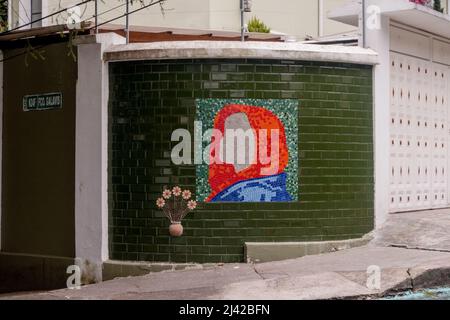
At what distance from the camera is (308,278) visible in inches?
323

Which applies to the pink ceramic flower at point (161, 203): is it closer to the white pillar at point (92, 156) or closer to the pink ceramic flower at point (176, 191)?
the pink ceramic flower at point (176, 191)

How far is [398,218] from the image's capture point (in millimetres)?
11180

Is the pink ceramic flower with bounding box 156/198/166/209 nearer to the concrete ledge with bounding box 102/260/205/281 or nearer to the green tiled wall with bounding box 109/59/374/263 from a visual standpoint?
the green tiled wall with bounding box 109/59/374/263

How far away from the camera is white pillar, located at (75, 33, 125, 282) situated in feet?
32.5

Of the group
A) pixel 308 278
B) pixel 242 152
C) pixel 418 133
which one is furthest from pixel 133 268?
pixel 418 133

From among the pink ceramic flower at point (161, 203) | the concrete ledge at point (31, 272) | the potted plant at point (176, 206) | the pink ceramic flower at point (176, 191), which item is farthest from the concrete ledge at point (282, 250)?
the concrete ledge at point (31, 272)

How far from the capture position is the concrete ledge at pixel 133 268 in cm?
955

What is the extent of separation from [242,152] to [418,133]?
425 centimetres

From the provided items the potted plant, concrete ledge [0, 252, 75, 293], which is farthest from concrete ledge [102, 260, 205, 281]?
concrete ledge [0, 252, 75, 293]

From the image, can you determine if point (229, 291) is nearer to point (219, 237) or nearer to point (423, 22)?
point (219, 237)

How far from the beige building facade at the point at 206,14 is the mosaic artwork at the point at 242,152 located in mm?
8332

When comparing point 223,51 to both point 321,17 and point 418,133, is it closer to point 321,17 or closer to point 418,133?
point 418,133

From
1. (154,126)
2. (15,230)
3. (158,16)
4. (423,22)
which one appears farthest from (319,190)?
(158,16)

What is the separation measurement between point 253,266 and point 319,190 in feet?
4.57
